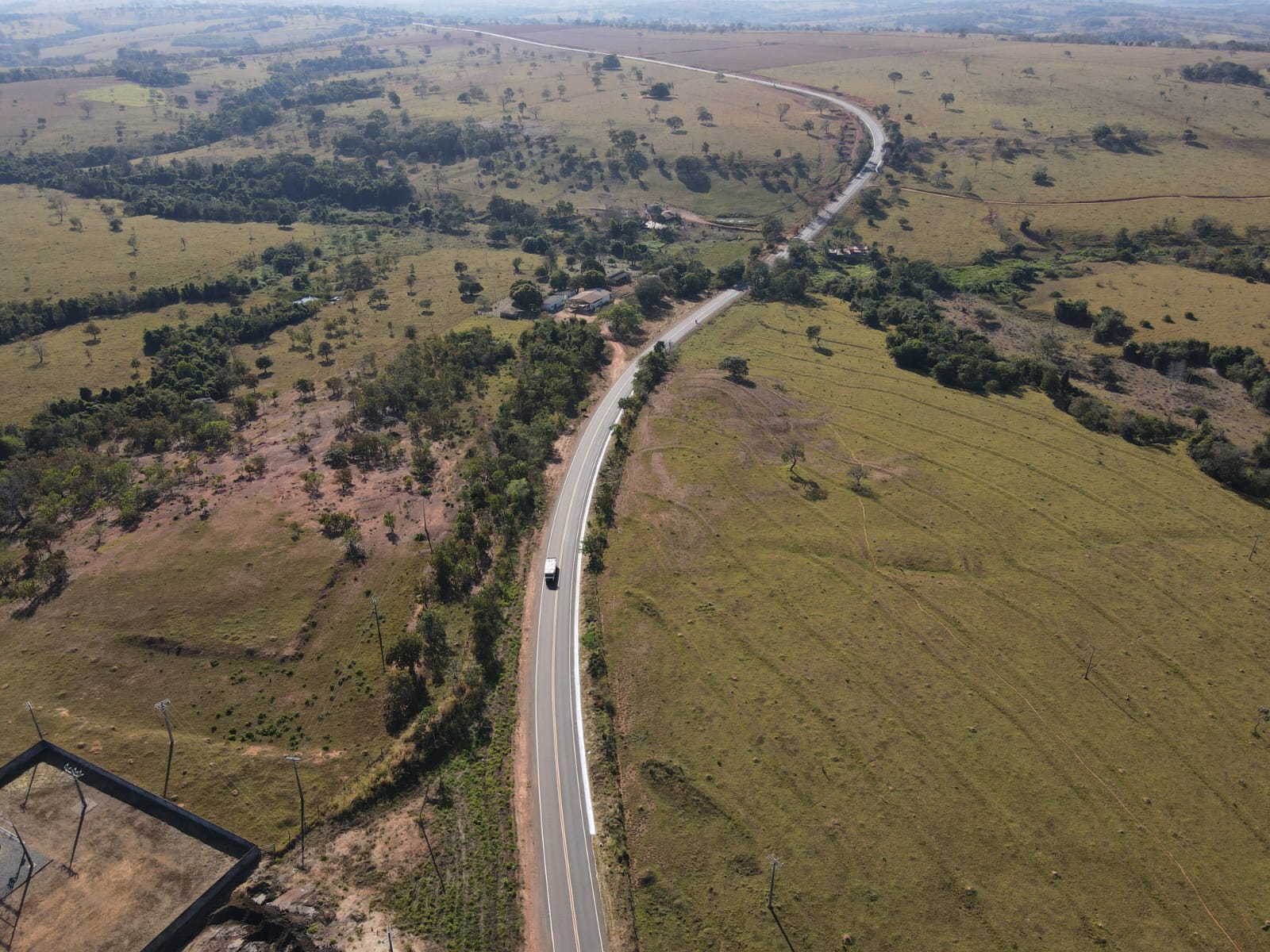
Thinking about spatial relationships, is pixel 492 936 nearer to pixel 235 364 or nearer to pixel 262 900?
pixel 262 900

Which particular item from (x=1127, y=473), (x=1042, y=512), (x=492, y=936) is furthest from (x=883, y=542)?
(x=492, y=936)

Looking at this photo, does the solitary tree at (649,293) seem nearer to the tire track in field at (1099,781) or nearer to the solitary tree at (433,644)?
the tire track in field at (1099,781)

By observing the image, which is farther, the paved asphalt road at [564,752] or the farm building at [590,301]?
the farm building at [590,301]

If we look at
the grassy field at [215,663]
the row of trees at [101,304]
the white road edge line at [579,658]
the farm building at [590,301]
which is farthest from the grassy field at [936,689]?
the row of trees at [101,304]

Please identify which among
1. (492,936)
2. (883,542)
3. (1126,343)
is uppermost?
(1126,343)

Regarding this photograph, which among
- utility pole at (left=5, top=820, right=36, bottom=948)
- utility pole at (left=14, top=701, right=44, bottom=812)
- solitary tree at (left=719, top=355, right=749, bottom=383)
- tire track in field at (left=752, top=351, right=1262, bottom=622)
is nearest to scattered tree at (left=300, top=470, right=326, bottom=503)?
utility pole at (left=14, top=701, right=44, bottom=812)
